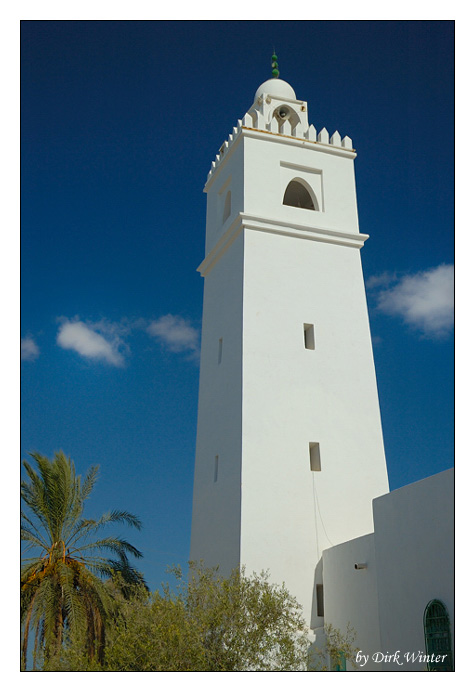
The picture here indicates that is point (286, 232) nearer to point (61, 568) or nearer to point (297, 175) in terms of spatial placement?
point (297, 175)

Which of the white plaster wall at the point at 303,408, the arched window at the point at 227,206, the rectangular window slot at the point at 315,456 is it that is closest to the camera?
the white plaster wall at the point at 303,408

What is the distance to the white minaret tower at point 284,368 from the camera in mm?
18516

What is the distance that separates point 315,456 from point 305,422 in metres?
0.89

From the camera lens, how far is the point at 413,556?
14484 millimetres

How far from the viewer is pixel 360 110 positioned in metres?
20.0

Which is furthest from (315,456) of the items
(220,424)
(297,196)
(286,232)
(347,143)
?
(347,143)

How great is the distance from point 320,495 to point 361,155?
11.3 m

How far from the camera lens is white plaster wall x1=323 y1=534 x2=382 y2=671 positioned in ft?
53.1

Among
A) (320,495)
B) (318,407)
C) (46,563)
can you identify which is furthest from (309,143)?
(46,563)

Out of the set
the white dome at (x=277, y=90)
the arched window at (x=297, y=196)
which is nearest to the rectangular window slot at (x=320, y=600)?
the arched window at (x=297, y=196)

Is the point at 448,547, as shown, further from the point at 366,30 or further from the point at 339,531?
the point at 366,30

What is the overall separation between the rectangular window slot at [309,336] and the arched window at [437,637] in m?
8.58

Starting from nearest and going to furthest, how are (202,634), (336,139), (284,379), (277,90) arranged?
1. (202,634)
2. (284,379)
3. (336,139)
4. (277,90)

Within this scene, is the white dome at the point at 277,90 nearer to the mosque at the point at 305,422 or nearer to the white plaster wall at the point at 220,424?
the mosque at the point at 305,422
